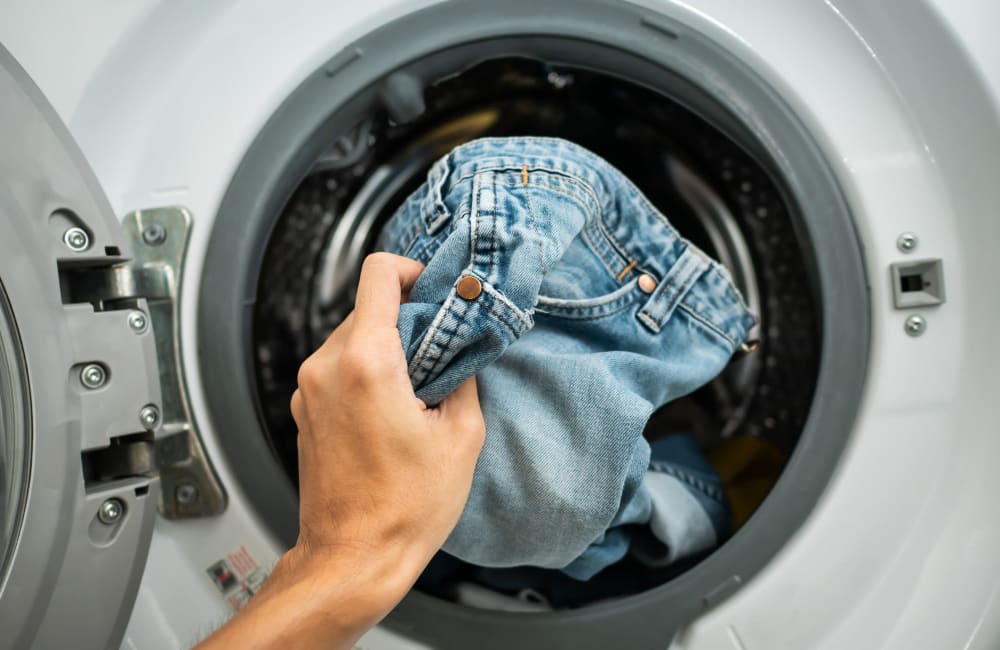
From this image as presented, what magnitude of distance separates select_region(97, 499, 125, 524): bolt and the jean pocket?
1.18ft

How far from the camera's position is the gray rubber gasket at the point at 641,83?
613 millimetres

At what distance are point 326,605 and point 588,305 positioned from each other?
311 mm

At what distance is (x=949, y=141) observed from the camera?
59 centimetres

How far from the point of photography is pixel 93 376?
0.54 m

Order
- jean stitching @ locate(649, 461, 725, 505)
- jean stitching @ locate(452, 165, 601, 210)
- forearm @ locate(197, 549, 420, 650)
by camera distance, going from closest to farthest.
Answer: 1. forearm @ locate(197, 549, 420, 650)
2. jean stitching @ locate(452, 165, 601, 210)
3. jean stitching @ locate(649, 461, 725, 505)

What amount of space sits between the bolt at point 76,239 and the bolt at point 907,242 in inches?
25.4

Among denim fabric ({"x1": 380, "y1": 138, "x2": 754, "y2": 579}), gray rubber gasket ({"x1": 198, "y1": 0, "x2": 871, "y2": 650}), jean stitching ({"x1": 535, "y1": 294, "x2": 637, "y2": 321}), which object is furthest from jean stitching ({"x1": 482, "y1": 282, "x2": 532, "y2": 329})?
gray rubber gasket ({"x1": 198, "y1": 0, "x2": 871, "y2": 650})

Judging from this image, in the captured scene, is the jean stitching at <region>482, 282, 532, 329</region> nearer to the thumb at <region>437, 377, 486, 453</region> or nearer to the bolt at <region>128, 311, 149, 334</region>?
the thumb at <region>437, 377, 486, 453</region>

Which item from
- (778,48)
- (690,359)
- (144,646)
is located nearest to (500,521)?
(690,359)

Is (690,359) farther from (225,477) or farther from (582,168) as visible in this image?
(225,477)

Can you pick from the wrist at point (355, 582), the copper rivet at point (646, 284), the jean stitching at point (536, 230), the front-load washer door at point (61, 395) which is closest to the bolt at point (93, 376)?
the front-load washer door at point (61, 395)

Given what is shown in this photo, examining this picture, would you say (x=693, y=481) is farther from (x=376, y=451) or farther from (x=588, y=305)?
(x=376, y=451)

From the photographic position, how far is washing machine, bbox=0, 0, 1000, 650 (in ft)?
1.86

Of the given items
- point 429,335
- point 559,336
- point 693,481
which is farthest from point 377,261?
point 693,481
